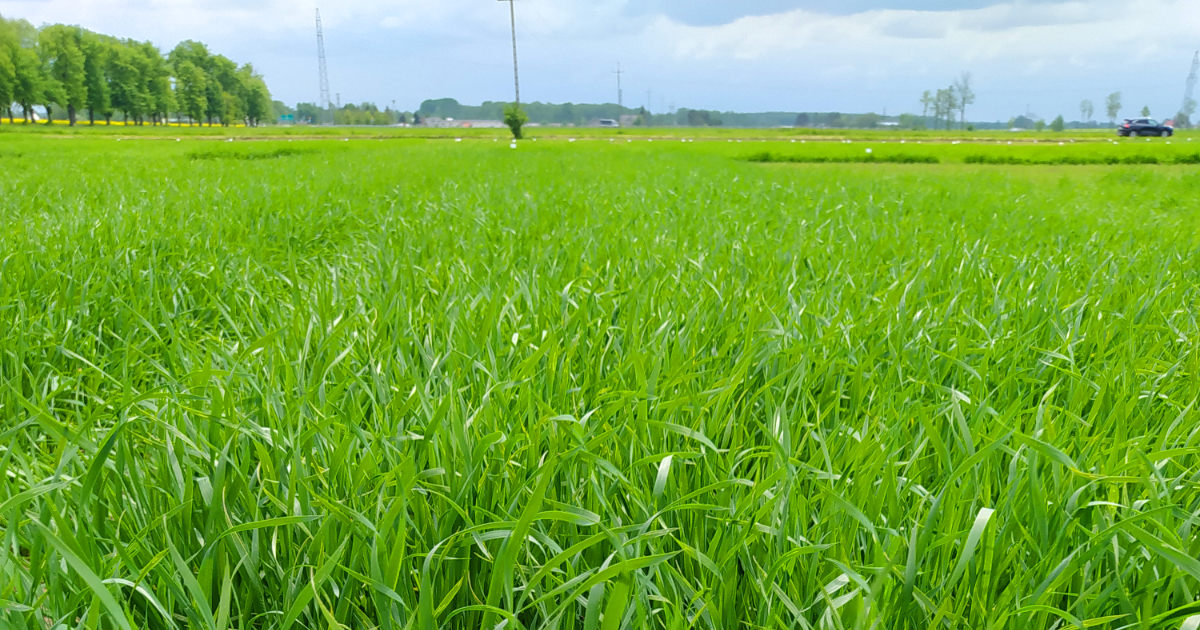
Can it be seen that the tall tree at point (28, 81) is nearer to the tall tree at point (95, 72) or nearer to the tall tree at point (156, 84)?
the tall tree at point (95, 72)

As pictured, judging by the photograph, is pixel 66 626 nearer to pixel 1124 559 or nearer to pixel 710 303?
pixel 1124 559

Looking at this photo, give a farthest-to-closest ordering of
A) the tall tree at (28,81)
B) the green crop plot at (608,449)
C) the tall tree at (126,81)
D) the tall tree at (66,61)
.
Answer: the tall tree at (126,81)
the tall tree at (66,61)
the tall tree at (28,81)
the green crop plot at (608,449)

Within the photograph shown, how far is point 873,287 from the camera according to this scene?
2.28m

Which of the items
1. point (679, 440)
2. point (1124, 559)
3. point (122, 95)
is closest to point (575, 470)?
point (679, 440)

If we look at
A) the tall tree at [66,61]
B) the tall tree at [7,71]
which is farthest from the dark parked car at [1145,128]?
the tall tree at [66,61]

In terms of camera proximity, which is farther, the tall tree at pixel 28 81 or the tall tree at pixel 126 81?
the tall tree at pixel 126 81

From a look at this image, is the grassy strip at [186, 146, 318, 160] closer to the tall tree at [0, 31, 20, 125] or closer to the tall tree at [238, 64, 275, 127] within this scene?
the tall tree at [0, 31, 20, 125]

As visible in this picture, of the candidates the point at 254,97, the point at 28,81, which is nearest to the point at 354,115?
the point at 254,97

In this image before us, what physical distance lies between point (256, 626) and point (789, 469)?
2.51 ft

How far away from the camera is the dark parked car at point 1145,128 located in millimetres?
36188

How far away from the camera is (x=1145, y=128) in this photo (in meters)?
36.5

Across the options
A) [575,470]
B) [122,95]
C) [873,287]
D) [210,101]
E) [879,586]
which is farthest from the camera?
[210,101]

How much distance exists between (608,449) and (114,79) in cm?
9571

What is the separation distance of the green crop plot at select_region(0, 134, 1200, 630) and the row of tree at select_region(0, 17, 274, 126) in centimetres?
7714
